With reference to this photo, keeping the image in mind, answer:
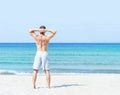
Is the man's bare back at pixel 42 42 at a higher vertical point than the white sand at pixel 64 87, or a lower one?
higher

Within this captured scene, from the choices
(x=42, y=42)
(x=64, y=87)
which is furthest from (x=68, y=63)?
(x=42, y=42)

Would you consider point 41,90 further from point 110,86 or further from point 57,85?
point 110,86

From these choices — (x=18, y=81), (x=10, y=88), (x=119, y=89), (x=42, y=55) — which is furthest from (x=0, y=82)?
(x=119, y=89)

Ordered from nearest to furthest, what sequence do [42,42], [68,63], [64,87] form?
[42,42] → [64,87] → [68,63]

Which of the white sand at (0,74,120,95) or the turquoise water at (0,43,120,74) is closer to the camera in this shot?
the white sand at (0,74,120,95)

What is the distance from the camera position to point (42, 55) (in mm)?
12531

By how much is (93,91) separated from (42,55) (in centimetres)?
175

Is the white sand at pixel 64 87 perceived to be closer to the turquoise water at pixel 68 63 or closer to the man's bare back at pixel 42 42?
the man's bare back at pixel 42 42

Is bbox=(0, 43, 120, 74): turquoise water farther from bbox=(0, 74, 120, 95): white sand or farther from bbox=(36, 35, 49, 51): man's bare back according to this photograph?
bbox=(36, 35, 49, 51): man's bare back

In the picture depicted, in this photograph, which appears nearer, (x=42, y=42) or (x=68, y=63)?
(x=42, y=42)

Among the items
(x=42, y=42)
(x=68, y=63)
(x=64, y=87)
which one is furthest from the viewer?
(x=68, y=63)

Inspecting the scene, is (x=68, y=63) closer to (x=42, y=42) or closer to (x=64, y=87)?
(x=64, y=87)

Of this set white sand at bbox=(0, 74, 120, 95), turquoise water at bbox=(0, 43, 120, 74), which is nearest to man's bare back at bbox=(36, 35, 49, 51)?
white sand at bbox=(0, 74, 120, 95)

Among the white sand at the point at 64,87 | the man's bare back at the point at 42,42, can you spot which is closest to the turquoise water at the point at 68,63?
the white sand at the point at 64,87
